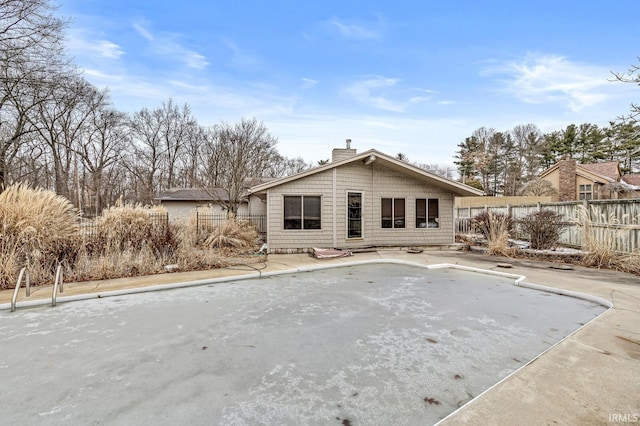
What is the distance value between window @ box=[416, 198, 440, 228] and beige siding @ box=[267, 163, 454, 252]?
15 cm

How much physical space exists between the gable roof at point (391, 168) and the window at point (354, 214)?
1189mm

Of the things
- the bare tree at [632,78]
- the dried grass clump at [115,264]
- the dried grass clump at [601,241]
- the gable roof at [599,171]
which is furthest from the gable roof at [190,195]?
the gable roof at [599,171]

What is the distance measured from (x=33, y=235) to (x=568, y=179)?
25853 mm

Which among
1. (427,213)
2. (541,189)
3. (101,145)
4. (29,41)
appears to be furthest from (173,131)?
(541,189)

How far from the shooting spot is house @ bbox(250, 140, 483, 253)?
9.62 metres

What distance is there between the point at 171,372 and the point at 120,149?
27800 mm

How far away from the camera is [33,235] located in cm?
591

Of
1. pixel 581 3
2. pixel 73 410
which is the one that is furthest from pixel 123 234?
pixel 581 3

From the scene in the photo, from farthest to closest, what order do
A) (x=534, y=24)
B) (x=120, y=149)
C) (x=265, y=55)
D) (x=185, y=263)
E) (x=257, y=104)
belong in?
(x=120, y=149), (x=257, y=104), (x=265, y=55), (x=534, y=24), (x=185, y=263)

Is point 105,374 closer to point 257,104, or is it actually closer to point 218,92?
point 218,92

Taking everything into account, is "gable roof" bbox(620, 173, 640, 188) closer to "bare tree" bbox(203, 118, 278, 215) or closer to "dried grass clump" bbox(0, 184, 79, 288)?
"bare tree" bbox(203, 118, 278, 215)

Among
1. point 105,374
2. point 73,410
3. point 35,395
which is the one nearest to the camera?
point 73,410

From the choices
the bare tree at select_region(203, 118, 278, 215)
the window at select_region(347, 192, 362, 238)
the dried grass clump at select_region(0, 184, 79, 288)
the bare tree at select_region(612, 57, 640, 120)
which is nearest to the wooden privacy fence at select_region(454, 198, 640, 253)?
the bare tree at select_region(612, 57, 640, 120)

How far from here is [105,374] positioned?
2.64m
